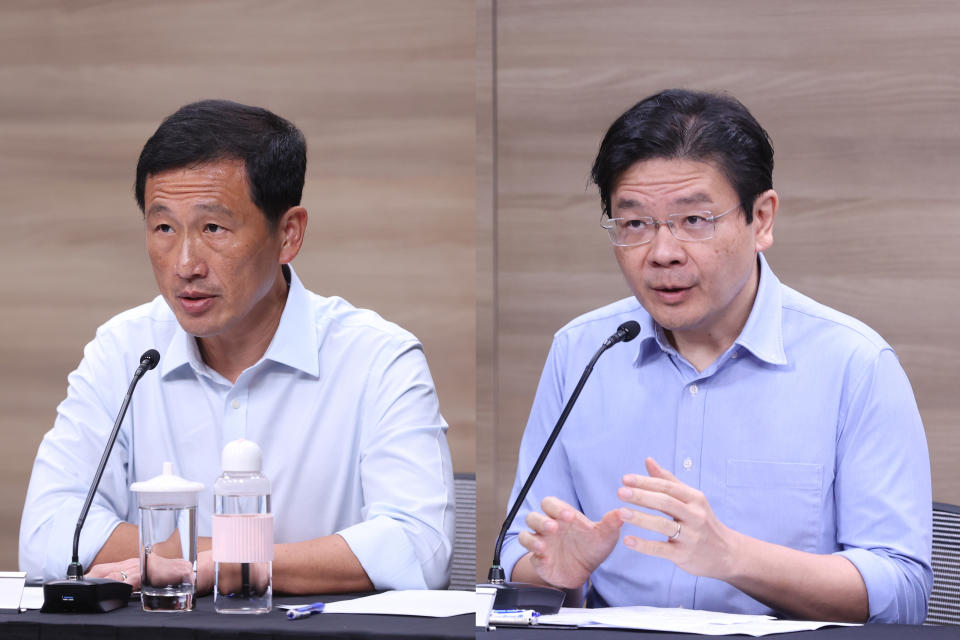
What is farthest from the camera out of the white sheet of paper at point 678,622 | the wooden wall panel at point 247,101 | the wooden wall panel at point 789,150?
the wooden wall panel at point 247,101

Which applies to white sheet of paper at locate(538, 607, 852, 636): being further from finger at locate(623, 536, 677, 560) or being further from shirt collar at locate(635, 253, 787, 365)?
shirt collar at locate(635, 253, 787, 365)

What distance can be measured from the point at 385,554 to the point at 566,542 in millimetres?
253

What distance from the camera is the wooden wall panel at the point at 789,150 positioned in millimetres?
1642

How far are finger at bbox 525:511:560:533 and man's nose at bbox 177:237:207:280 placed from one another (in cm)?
65

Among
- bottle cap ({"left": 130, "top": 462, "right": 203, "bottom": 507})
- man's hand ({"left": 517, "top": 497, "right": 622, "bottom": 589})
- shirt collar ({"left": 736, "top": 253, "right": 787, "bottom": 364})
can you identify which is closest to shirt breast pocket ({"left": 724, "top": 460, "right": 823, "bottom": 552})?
shirt collar ({"left": 736, "top": 253, "right": 787, "bottom": 364})

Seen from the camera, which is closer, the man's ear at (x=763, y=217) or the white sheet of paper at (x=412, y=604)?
the white sheet of paper at (x=412, y=604)

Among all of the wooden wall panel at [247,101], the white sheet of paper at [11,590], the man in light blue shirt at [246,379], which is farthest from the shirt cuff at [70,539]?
the wooden wall panel at [247,101]

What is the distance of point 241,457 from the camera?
1.02m

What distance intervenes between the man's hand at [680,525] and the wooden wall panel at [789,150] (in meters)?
0.55

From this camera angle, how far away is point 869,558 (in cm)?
121

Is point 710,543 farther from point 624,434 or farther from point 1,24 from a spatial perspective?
point 1,24

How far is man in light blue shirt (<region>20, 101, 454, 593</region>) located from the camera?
4.63 ft

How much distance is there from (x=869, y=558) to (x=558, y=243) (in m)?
0.78

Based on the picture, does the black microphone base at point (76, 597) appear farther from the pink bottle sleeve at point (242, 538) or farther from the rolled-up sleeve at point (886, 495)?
the rolled-up sleeve at point (886, 495)
